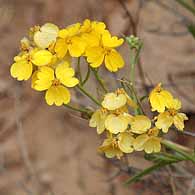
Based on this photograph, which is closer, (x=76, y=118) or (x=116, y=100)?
(x=116, y=100)

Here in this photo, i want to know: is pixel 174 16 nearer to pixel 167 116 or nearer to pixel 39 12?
pixel 39 12

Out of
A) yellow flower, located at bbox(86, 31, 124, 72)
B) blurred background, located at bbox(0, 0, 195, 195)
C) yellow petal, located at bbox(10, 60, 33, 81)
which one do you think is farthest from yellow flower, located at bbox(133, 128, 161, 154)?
blurred background, located at bbox(0, 0, 195, 195)

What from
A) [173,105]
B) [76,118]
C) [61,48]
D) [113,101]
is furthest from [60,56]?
[76,118]

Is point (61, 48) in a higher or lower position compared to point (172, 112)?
higher

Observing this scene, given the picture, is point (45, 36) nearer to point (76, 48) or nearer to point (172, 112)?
point (76, 48)

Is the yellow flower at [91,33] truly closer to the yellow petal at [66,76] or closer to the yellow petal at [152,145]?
the yellow petal at [66,76]

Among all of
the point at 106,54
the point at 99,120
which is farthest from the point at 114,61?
the point at 99,120

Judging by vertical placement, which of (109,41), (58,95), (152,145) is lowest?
(152,145)

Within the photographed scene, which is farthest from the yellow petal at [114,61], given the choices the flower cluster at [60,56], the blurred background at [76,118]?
the blurred background at [76,118]

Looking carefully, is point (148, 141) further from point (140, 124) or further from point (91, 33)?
point (91, 33)
